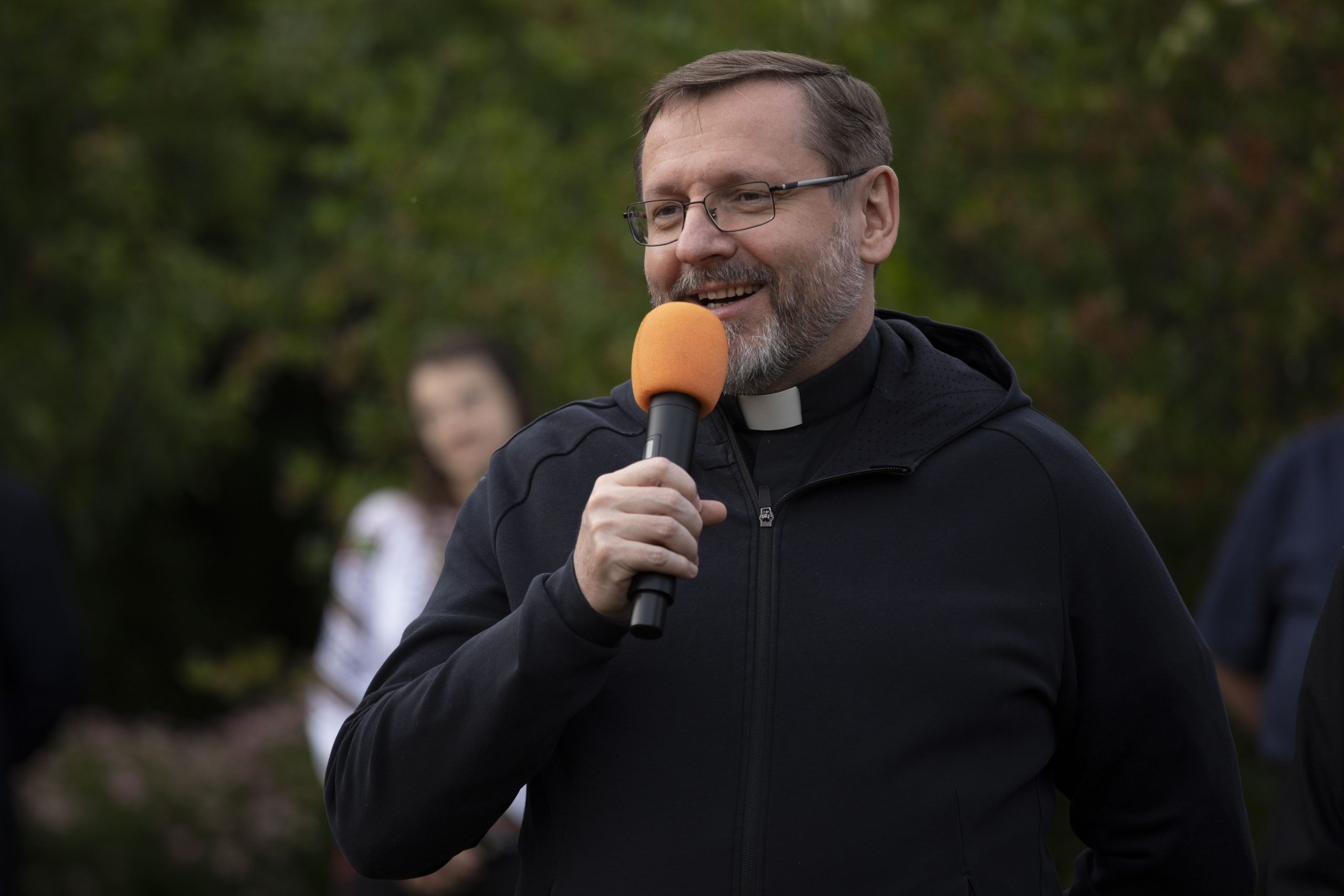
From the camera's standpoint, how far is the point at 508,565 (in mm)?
2453

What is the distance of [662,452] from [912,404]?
1.79 feet

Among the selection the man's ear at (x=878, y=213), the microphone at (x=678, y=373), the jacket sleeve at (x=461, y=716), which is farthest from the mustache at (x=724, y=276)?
the jacket sleeve at (x=461, y=716)

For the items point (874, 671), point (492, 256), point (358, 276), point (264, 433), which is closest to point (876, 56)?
point (492, 256)

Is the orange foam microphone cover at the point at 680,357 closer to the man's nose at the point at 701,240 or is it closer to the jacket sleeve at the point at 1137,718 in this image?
the man's nose at the point at 701,240

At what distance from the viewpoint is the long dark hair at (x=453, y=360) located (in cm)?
474

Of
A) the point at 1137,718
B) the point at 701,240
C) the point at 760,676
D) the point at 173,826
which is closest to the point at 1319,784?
the point at 1137,718

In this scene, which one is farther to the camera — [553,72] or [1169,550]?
[553,72]

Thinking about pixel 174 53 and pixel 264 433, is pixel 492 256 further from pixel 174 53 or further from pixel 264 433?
pixel 264 433

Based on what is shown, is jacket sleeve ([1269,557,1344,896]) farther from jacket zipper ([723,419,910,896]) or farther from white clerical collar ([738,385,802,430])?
white clerical collar ([738,385,802,430])

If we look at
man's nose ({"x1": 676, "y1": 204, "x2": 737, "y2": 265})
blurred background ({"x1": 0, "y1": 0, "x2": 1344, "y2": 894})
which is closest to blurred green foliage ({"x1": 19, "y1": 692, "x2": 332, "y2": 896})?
blurred background ({"x1": 0, "y1": 0, "x2": 1344, "y2": 894})

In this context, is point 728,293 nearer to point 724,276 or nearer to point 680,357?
point 724,276

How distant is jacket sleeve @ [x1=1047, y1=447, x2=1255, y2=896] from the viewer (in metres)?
2.44

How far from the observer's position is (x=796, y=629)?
7.55 feet

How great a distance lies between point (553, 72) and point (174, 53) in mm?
2669
